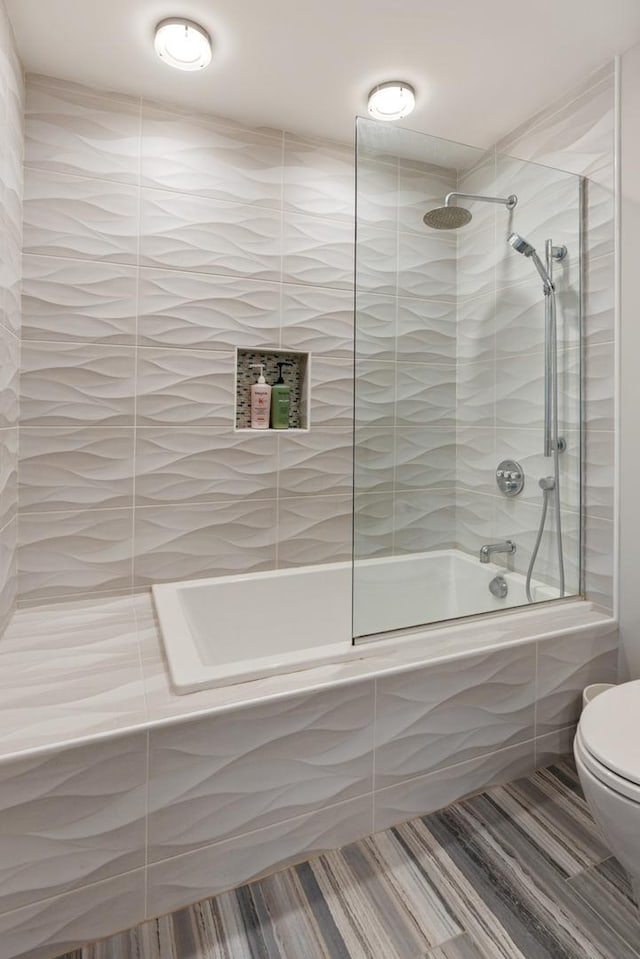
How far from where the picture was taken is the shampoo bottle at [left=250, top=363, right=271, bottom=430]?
2.25m

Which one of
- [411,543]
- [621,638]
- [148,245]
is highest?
[148,245]

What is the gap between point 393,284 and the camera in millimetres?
1601

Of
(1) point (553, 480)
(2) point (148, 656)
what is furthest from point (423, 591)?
(2) point (148, 656)

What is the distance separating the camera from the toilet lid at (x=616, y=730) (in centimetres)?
107

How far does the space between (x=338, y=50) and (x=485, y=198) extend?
2.37 feet

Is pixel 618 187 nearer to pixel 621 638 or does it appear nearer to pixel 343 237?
pixel 343 237

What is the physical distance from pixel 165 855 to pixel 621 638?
1.63 meters

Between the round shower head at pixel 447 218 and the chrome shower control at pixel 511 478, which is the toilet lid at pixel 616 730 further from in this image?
the round shower head at pixel 447 218

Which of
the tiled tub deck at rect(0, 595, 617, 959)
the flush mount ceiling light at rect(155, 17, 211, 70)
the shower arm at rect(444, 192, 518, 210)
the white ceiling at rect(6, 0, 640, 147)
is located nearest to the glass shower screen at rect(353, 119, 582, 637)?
the shower arm at rect(444, 192, 518, 210)

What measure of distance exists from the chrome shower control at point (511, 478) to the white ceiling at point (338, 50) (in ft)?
4.74

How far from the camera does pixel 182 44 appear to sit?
1685 mm

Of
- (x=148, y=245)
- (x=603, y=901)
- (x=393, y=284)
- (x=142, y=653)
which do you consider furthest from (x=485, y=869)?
(x=148, y=245)

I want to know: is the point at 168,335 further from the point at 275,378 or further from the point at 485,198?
the point at 485,198

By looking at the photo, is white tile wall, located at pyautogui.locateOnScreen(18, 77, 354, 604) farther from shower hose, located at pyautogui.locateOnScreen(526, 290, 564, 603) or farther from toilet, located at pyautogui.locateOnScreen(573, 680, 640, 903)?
toilet, located at pyautogui.locateOnScreen(573, 680, 640, 903)
